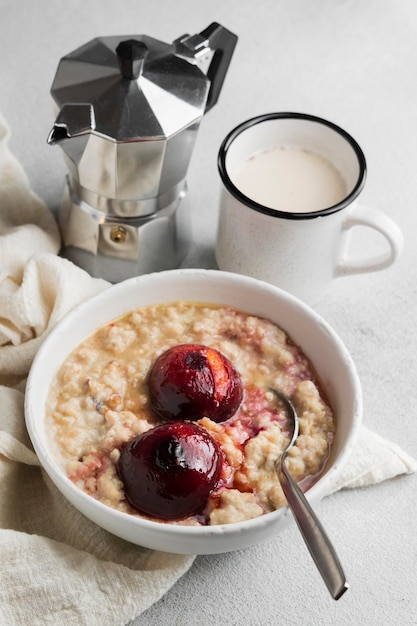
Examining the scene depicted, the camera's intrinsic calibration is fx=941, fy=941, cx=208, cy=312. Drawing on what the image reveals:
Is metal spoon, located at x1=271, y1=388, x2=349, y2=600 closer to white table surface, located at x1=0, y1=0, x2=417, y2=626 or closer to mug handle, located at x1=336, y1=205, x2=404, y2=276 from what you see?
white table surface, located at x1=0, y1=0, x2=417, y2=626

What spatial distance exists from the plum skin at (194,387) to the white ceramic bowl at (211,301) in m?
0.17

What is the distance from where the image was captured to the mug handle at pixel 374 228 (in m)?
1.79

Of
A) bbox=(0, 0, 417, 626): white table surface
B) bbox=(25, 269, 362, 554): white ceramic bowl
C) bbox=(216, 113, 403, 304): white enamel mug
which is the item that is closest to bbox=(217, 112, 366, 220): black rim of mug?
bbox=(216, 113, 403, 304): white enamel mug

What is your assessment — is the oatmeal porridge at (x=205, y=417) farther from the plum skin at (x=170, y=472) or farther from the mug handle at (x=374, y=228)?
the mug handle at (x=374, y=228)

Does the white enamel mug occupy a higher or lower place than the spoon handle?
higher

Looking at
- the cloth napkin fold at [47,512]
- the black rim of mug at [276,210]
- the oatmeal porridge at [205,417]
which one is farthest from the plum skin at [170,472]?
the black rim of mug at [276,210]

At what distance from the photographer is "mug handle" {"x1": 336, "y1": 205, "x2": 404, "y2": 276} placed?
1.79 metres

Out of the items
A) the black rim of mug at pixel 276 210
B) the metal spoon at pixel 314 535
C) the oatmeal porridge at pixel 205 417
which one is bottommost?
the oatmeal porridge at pixel 205 417

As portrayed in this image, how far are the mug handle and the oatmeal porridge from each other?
0.26 m

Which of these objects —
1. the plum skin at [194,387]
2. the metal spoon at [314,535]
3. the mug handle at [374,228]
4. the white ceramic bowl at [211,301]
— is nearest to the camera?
the metal spoon at [314,535]

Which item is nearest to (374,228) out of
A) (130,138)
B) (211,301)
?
(211,301)

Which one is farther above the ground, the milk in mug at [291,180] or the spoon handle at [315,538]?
the milk in mug at [291,180]

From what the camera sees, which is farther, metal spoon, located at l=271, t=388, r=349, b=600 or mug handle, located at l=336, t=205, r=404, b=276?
mug handle, located at l=336, t=205, r=404, b=276

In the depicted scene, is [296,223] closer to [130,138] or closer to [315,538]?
[130,138]
